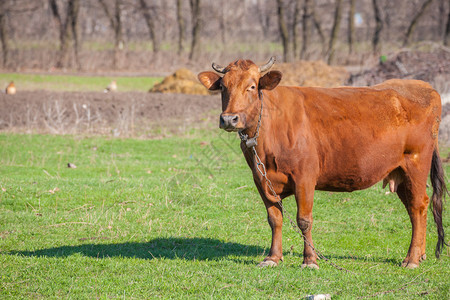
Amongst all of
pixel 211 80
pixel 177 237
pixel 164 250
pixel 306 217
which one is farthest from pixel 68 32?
pixel 306 217

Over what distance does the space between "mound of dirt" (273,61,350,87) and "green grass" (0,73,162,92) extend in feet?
24.3

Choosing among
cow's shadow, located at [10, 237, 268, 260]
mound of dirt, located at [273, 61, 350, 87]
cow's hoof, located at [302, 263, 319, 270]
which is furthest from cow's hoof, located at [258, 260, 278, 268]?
mound of dirt, located at [273, 61, 350, 87]

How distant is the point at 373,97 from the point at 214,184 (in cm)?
452

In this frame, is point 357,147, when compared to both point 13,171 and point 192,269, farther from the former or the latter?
point 13,171

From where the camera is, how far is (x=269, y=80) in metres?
6.72

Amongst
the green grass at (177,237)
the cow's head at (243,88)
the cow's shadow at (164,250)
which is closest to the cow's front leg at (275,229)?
the green grass at (177,237)

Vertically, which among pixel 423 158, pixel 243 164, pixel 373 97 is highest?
pixel 373 97

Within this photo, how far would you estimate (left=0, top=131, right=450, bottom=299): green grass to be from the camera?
20.5 feet

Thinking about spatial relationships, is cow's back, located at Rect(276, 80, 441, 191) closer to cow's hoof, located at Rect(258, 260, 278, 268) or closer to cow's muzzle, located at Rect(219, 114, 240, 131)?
cow's muzzle, located at Rect(219, 114, 240, 131)

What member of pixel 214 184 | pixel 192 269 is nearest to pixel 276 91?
pixel 192 269

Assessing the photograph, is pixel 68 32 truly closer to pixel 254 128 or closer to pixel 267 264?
pixel 254 128

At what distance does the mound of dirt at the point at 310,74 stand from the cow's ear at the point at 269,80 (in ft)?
62.8

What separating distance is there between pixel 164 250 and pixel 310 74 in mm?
20630

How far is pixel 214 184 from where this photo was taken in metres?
11.2
